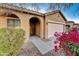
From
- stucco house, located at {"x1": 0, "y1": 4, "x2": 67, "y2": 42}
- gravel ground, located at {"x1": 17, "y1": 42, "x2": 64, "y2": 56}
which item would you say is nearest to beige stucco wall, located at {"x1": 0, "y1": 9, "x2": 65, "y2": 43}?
stucco house, located at {"x1": 0, "y1": 4, "x2": 67, "y2": 42}

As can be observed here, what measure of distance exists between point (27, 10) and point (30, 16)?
12 cm

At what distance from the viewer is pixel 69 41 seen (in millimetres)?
3137

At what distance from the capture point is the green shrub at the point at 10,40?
3156mm

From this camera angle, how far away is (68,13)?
3170 mm

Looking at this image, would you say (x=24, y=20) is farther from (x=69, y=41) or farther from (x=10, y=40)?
(x=69, y=41)

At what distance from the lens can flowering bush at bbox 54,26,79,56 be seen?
10.3 feet

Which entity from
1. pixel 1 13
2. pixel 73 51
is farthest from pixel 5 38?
pixel 73 51

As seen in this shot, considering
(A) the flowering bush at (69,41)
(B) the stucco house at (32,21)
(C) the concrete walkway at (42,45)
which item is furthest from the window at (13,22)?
(A) the flowering bush at (69,41)

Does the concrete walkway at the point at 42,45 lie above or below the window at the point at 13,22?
below

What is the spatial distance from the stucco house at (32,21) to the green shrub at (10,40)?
0.09 meters

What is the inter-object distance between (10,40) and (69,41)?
3.41 ft

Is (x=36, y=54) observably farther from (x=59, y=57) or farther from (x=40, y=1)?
(x=40, y=1)

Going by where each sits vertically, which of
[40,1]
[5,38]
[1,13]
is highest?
[40,1]

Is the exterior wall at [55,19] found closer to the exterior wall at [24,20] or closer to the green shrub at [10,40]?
the exterior wall at [24,20]
